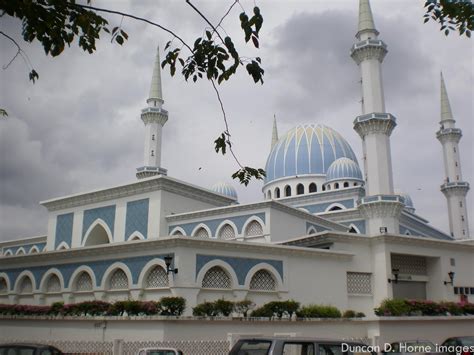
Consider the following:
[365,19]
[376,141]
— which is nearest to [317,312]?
[376,141]

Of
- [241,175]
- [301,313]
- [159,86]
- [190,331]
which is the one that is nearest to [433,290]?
[301,313]

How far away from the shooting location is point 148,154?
35.3 meters

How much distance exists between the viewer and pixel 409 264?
21812 millimetres

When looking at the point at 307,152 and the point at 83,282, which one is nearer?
the point at 83,282

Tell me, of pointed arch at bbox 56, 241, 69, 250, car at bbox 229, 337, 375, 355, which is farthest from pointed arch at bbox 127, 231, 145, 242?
car at bbox 229, 337, 375, 355

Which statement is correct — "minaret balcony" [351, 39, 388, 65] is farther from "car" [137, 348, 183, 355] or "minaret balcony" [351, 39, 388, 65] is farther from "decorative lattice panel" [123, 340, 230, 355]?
"car" [137, 348, 183, 355]

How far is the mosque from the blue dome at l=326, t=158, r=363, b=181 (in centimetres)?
11

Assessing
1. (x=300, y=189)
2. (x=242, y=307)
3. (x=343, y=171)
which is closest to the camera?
(x=242, y=307)

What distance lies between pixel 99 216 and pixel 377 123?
16382mm

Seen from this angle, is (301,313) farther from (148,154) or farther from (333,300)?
(148,154)

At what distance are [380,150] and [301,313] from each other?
44.8 ft

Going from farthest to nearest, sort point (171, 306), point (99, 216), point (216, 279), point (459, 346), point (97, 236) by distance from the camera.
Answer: point (97, 236) < point (99, 216) < point (216, 279) < point (171, 306) < point (459, 346)

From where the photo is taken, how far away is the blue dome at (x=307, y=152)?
43.2 metres

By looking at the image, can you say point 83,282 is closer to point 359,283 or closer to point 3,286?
point 3,286
